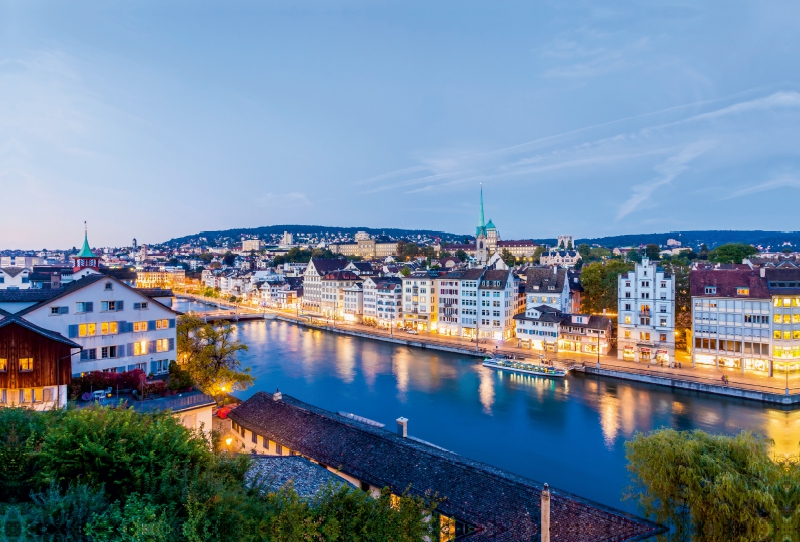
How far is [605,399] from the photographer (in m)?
32.1

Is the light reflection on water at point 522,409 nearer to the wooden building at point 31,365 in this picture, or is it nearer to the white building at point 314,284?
the wooden building at point 31,365

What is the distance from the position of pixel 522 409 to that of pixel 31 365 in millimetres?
25310

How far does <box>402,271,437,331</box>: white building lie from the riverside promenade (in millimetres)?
2059

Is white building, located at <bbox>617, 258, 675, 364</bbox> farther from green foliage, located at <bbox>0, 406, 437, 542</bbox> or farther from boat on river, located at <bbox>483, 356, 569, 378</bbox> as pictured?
green foliage, located at <bbox>0, 406, 437, 542</bbox>

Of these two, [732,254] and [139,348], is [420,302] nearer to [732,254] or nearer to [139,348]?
[139,348]

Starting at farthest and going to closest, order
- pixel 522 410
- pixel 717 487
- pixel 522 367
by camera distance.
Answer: pixel 522 367, pixel 522 410, pixel 717 487

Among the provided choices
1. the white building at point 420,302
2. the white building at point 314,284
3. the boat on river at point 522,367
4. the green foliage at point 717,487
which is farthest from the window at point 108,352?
the white building at point 314,284

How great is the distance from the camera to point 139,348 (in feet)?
74.4

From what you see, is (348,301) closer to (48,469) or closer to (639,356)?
(639,356)

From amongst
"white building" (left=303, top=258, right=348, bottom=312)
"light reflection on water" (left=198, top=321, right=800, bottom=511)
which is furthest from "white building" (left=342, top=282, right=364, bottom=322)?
"light reflection on water" (left=198, top=321, right=800, bottom=511)

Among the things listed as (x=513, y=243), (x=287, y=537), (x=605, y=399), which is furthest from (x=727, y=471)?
(x=513, y=243)

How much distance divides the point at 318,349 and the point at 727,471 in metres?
42.9

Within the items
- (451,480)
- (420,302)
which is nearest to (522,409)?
(451,480)

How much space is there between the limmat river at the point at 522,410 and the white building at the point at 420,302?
45.6 ft
